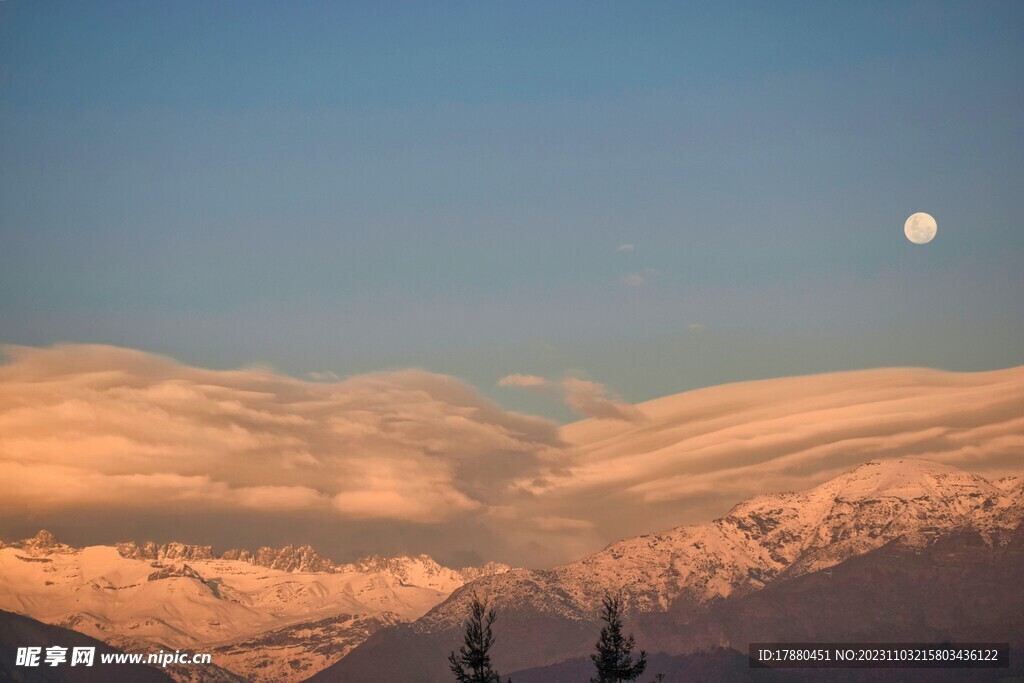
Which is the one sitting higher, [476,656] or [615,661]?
[615,661]

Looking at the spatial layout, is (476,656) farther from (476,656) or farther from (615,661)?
(615,661)

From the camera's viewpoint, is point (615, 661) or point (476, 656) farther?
point (615, 661)

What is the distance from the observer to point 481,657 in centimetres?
10444

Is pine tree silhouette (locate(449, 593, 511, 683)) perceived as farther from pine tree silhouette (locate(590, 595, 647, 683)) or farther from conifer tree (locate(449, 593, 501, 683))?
pine tree silhouette (locate(590, 595, 647, 683))

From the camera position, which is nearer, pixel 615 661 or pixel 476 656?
pixel 476 656

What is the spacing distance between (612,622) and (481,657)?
15.2 m

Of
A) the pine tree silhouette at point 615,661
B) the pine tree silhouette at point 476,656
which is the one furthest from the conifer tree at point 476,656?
the pine tree silhouette at point 615,661

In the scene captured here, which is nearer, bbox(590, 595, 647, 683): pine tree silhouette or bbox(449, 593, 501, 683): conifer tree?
bbox(449, 593, 501, 683): conifer tree

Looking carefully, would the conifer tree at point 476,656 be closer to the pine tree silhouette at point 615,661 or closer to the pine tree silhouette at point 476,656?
the pine tree silhouette at point 476,656

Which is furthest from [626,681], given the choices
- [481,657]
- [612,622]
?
[481,657]

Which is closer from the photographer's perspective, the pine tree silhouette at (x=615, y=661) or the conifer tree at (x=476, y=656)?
the conifer tree at (x=476, y=656)

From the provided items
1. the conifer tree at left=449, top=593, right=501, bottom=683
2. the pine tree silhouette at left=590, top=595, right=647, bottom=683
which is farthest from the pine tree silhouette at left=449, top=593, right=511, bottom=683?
the pine tree silhouette at left=590, top=595, right=647, bottom=683

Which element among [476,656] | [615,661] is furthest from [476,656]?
[615,661]

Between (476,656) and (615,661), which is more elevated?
(615,661)
